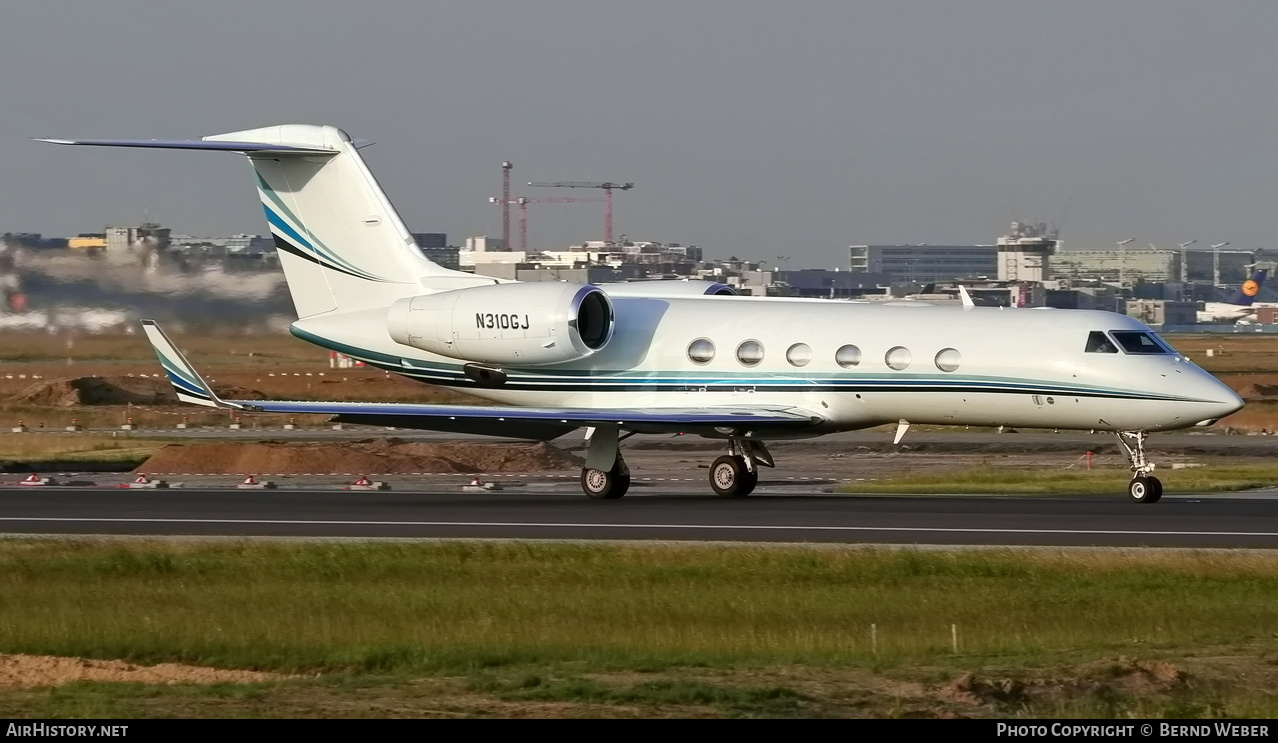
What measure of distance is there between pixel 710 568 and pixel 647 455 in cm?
2402

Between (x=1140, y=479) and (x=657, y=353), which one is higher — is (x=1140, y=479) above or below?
below

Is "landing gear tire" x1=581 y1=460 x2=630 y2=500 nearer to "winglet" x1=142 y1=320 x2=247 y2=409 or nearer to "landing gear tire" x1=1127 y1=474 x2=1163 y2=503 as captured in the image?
"winglet" x1=142 y1=320 x2=247 y2=409

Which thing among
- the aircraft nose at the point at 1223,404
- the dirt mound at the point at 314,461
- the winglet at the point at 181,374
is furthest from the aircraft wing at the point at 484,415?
the dirt mound at the point at 314,461

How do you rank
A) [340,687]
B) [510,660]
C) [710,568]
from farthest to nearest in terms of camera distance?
1. [710,568]
2. [510,660]
3. [340,687]

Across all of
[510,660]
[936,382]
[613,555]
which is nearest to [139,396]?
[936,382]

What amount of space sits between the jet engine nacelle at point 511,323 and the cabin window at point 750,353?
2.36 meters

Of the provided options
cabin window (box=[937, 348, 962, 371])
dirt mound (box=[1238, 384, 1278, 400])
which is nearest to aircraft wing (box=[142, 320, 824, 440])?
cabin window (box=[937, 348, 962, 371])

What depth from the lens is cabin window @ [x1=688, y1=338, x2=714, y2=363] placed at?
88.9 feet

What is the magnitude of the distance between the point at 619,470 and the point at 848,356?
13.8 ft

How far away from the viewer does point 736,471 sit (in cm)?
2722

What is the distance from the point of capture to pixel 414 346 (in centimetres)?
2827

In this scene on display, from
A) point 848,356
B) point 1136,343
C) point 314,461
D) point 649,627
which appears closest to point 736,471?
point 848,356

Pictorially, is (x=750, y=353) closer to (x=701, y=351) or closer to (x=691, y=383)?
(x=701, y=351)
